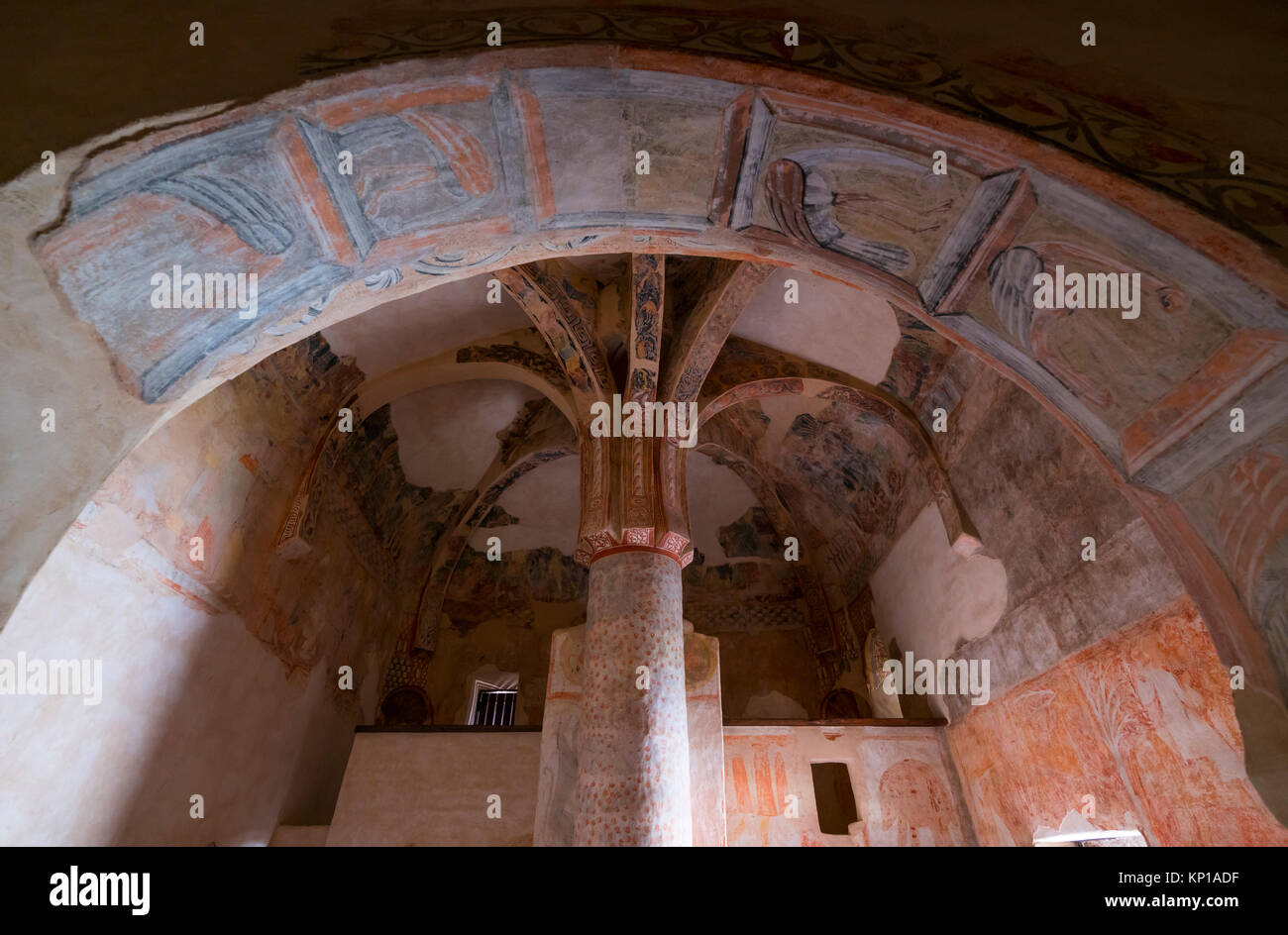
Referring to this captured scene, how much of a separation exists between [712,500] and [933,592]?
4756 mm

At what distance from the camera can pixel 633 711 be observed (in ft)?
17.3

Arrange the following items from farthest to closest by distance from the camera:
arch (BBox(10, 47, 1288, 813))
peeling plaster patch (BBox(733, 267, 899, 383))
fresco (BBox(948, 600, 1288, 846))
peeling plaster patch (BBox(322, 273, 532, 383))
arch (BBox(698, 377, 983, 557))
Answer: peeling plaster patch (BBox(733, 267, 899, 383))
peeling plaster patch (BBox(322, 273, 532, 383))
arch (BBox(698, 377, 983, 557))
fresco (BBox(948, 600, 1288, 846))
arch (BBox(10, 47, 1288, 813))

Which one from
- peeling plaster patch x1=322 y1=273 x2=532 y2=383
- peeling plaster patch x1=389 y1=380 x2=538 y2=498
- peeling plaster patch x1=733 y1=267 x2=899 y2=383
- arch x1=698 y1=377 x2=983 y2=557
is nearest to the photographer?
arch x1=698 y1=377 x2=983 y2=557

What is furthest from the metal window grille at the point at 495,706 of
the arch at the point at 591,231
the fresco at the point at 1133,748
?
the arch at the point at 591,231

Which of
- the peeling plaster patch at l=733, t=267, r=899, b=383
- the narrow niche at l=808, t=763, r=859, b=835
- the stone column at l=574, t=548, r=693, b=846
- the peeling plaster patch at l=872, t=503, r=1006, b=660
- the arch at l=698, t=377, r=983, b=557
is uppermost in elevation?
the peeling plaster patch at l=733, t=267, r=899, b=383

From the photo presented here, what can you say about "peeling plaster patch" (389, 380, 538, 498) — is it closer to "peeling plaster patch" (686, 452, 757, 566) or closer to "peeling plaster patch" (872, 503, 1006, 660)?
"peeling plaster patch" (686, 452, 757, 566)

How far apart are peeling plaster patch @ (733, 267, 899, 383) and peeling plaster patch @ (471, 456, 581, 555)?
4.36 metres

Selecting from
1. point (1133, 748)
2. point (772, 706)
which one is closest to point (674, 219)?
point (1133, 748)

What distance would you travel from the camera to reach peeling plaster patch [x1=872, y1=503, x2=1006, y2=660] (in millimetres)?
6836

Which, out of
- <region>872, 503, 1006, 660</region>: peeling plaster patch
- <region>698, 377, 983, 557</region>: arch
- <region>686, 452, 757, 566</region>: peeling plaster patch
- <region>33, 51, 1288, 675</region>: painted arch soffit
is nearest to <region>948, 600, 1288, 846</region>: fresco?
<region>872, 503, 1006, 660</region>: peeling plaster patch

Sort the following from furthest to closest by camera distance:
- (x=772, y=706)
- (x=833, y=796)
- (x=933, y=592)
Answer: (x=772, y=706)
(x=833, y=796)
(x=933, y=592)

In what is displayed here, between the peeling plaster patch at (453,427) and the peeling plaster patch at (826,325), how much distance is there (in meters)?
3.63

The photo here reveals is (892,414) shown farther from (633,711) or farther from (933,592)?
(633,711)
